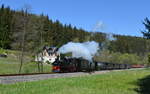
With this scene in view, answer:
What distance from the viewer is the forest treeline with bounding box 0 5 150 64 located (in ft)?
170

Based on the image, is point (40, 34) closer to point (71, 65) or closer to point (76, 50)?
point (76, 50)

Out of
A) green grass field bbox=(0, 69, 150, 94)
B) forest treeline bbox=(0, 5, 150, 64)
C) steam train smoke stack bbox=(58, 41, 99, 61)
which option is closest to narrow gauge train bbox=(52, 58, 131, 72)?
steam train smoke stack bbox=(58, 41, 99, 61)

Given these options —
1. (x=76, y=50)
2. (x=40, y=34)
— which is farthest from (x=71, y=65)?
(x=40, y=34)

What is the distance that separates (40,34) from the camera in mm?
58406

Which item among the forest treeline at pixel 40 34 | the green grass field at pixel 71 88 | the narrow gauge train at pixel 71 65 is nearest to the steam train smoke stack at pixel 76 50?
the narrow gauge train at pixel 71 65

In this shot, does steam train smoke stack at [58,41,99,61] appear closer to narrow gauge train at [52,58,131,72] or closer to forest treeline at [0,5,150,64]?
narrow gauge train at [52,58,131,72]

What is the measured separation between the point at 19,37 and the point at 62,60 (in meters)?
15.1

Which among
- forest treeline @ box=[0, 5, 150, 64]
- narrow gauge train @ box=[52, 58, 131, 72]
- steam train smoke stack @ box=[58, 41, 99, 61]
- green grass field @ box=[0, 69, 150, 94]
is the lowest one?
green grass field @ box=[0, 69, 150, 94]

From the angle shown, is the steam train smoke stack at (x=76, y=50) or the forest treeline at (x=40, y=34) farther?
the forest treeline at (x=40, y=34)

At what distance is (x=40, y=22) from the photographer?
190 ft

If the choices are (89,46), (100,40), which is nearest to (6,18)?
(100,40)

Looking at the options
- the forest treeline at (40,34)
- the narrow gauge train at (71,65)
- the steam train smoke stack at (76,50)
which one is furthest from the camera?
the forest treeline at (40,34)

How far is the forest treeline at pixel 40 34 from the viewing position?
5178cm

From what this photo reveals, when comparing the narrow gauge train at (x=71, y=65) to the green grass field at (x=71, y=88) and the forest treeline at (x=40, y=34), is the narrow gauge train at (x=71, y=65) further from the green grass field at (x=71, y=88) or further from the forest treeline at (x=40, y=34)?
the green grass field at (x=71, y=88)
